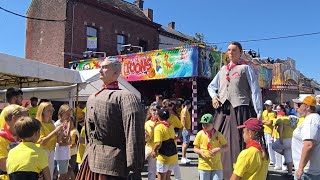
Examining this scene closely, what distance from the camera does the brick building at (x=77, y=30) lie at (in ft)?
A: 71.6

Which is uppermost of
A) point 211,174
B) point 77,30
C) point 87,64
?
point 77,30

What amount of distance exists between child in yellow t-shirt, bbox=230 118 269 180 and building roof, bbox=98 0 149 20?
21875mm

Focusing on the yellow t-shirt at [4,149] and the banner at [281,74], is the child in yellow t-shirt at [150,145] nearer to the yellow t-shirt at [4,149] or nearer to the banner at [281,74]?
the yellow t-shirt at [4,149]

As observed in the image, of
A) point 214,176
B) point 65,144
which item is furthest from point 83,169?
point 65,144

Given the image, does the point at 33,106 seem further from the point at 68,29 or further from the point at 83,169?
the point at 68,29

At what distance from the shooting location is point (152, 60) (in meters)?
15.9

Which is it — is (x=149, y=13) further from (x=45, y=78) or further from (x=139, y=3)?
(x=45, y=78)

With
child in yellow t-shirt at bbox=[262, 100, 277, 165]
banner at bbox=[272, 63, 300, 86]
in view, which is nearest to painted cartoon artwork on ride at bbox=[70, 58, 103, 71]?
child in yellow t-shirt at bbox=[262, 100, 277, 165]

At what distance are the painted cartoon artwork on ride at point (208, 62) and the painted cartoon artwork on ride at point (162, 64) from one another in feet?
0.94

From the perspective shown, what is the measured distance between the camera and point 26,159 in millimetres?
3732

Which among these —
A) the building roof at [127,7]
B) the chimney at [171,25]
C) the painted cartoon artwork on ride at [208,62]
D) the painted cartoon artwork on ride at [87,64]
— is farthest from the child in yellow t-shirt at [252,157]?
the chimney at [171,25]

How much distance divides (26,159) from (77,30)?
19180 mm

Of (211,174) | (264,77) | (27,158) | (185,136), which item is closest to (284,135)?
(185,136)

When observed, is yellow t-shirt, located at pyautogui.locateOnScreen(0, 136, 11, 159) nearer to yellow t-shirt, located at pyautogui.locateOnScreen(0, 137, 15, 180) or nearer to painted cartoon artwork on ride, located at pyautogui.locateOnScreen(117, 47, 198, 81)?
yellow t-shirt, located at pyautogui.locateOnScreen(0, 137, 15, 180)
